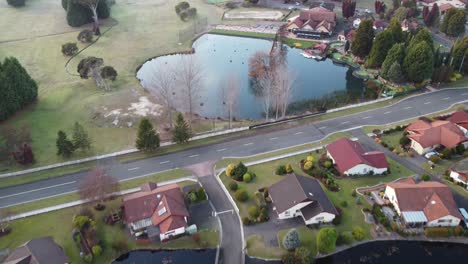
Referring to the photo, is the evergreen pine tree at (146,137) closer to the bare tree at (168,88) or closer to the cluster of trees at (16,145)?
the bare tree at (168,88)

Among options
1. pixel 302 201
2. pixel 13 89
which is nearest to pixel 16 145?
pixel 13 89

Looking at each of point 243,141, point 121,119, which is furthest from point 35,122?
point 243,141

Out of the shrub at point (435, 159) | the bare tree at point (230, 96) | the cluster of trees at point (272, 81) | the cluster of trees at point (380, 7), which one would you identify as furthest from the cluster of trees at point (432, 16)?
the bare tree at point (230, 96)

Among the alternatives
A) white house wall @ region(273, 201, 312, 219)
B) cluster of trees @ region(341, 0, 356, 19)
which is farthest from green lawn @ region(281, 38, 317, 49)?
white house wall @ region(273, 201, 312, 219)

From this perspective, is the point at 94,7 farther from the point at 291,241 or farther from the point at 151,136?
the point at 291,241

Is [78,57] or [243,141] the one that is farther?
[78,57]

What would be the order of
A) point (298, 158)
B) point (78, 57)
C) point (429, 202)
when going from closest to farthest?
point (429, 202)
point (298, 158)
point (78, 57)

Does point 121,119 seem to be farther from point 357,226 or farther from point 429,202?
point 429,202
